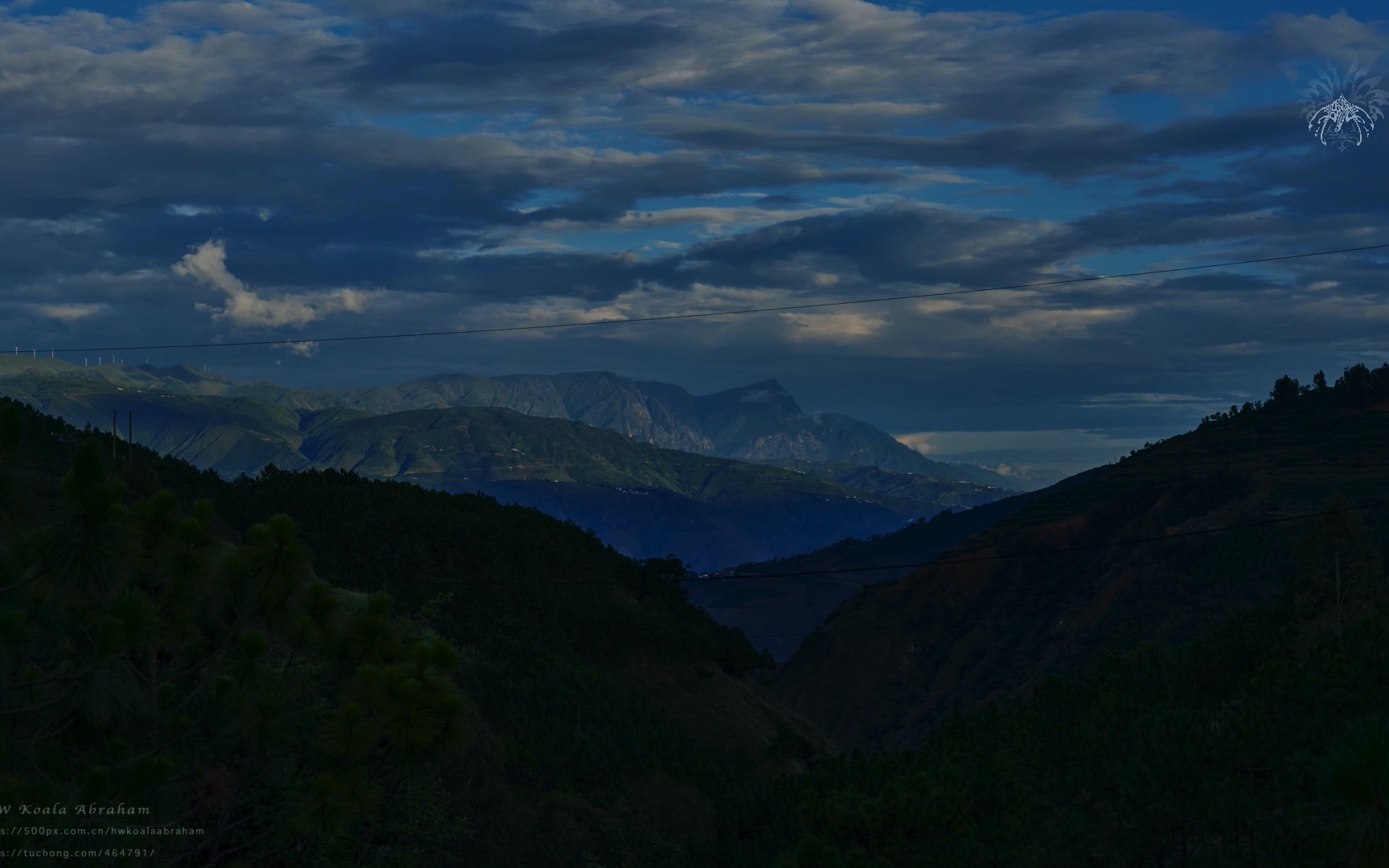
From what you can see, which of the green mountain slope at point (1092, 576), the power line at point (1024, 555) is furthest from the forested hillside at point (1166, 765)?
the green mountain slope at point (1092, 576)

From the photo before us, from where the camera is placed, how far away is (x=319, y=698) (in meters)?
15.9

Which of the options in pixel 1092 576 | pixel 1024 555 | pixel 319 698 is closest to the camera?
pixel 319 698

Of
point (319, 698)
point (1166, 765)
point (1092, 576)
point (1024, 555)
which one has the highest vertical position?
point (319, 698)

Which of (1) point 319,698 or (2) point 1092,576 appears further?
(2) point 1092,576

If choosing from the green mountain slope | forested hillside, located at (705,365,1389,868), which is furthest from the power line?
forested hillside, located at (705,365,1389,868)

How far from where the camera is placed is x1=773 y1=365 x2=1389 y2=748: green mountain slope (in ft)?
361

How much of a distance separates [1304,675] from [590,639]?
49.2 m

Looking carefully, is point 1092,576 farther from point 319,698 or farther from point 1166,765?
point 319,698

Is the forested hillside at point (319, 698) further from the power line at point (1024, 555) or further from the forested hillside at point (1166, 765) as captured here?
the forested hillside at point (1166, 765)

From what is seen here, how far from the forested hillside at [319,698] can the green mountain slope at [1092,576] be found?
49.1m

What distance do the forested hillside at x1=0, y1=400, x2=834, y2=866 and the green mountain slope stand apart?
49.1 metres

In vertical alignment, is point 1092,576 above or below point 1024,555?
below

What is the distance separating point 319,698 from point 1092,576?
4881 inches

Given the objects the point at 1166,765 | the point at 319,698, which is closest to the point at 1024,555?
Answer: the point at 1166,765
